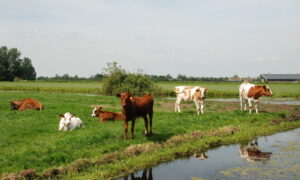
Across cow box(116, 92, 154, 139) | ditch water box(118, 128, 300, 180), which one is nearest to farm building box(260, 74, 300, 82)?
ditch water box(118, 128, 300, 180)

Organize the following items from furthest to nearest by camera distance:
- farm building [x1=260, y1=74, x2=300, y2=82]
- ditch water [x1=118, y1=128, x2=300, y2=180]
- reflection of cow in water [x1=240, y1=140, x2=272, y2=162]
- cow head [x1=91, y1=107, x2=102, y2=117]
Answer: farm building [x1=260, y1=74, x2=300, y2=82] < cow head [x1=91, y1=107, x2=102, y2=117] < reflection of cow in water [x1=240, y1=140, x2=272, y2=162] < ditch water [x1=118, y1=128, x2=300, y2=180]

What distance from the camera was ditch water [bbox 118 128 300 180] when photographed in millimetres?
9734

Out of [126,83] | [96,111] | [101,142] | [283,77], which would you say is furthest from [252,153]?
[283,77]

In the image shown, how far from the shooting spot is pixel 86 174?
373 inches

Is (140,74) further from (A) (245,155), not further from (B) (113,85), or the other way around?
(A) (245,155)

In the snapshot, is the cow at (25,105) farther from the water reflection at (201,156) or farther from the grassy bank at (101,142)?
the water reflection at (201,156)

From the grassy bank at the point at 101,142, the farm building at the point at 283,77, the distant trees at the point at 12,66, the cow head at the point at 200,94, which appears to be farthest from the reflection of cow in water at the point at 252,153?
the farm building at the point at 283,77

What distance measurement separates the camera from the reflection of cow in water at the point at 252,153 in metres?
11.8

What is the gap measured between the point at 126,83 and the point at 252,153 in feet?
110

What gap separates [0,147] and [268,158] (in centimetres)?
940

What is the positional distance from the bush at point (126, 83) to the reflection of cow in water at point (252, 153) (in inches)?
1195

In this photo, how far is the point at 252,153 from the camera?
12680 millimetres

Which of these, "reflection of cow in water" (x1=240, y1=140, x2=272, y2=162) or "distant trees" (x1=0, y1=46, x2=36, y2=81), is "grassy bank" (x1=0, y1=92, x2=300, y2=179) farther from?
"distant trees" (x1=0, y1=46, x2=36, y2=81)

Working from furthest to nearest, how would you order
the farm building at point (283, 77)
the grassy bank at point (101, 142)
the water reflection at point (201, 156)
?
the farm building at point (283, 77)
the water reflection at point (201, 156)
the grassy bank at point (101, 142)
